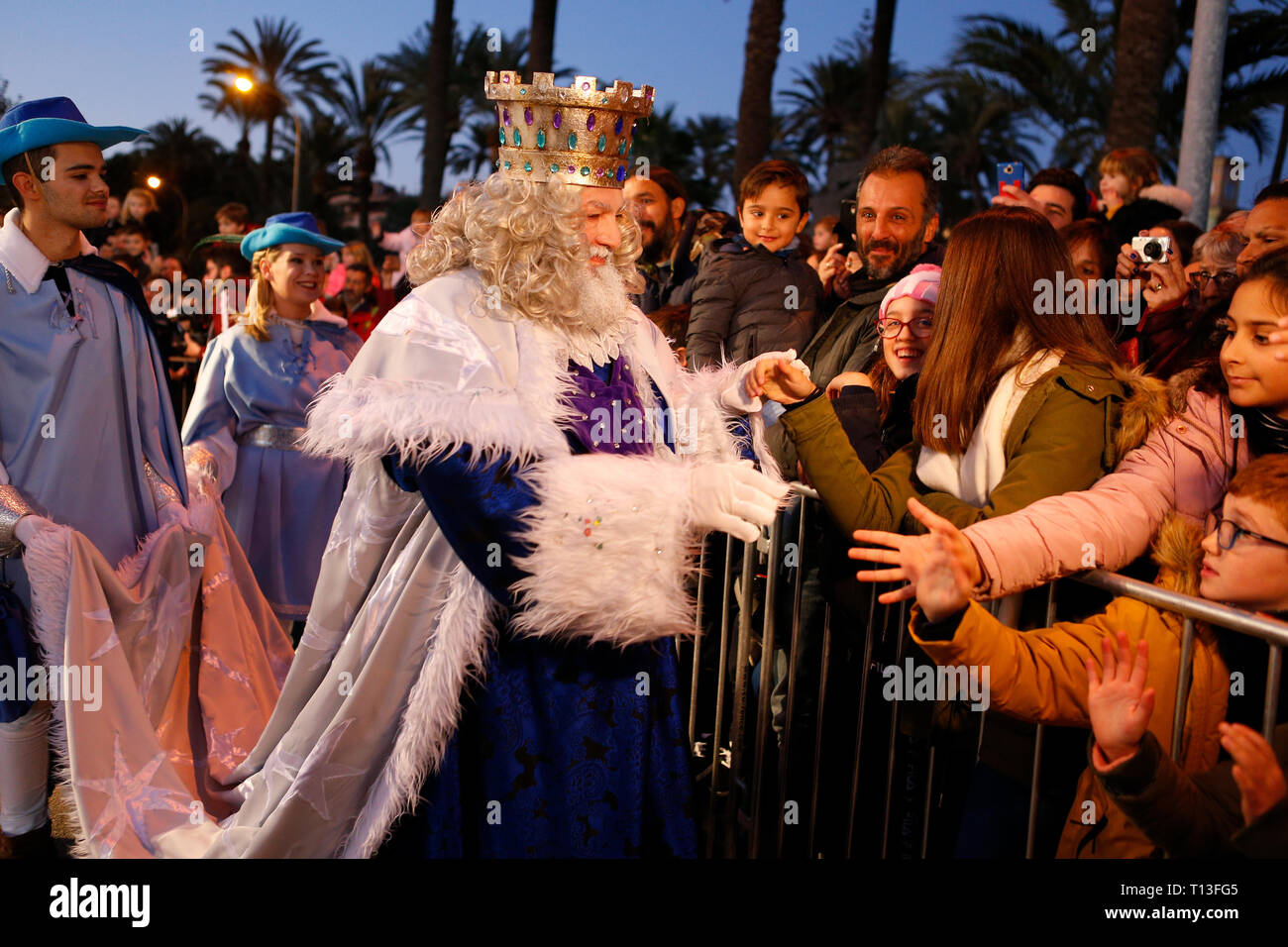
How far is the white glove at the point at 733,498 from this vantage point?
7.96ft

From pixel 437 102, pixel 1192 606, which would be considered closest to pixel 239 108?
pixel 437 102

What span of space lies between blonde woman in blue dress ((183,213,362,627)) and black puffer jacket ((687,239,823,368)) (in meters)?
2.02

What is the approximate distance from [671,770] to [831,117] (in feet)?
103

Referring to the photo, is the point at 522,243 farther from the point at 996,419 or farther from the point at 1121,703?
the point at 1121,703

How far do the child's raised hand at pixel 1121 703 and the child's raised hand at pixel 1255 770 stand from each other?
173 millimetres

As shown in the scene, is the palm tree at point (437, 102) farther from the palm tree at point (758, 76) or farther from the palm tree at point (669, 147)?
the palm tree at point (669, 147)

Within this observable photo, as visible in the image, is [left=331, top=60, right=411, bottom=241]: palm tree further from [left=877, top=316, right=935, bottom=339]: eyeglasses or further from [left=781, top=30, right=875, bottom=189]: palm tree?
[left=877, top=316, right=935, bottom=339]: eyeglasses

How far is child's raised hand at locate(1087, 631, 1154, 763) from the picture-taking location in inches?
84.7

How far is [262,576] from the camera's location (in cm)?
605

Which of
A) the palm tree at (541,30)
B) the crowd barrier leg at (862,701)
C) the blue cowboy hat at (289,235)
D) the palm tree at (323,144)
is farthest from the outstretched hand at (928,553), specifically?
the palm tree at (323,144)

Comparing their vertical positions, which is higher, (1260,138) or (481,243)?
(1260,138)

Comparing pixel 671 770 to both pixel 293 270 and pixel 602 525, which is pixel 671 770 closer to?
pixel 602 525

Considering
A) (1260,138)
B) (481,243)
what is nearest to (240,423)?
(481,243)

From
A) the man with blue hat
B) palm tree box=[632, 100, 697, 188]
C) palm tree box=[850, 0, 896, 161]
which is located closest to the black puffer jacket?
the man with blue hat
